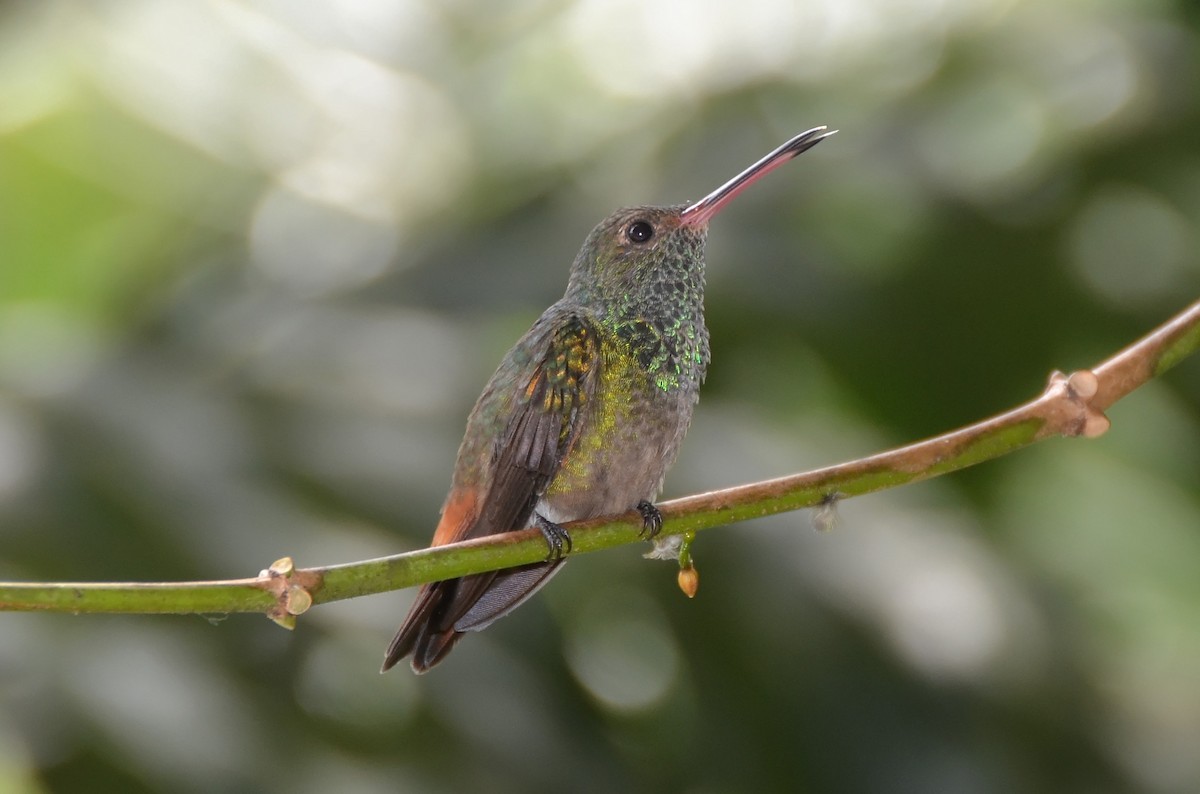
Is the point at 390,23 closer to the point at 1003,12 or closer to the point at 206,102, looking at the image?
the point at 206,102

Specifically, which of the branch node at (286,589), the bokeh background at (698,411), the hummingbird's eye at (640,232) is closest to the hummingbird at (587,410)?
the hummingbird's eye at (640,232)

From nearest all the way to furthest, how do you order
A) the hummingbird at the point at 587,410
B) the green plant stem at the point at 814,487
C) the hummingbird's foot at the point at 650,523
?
the green plant stem at the point at 814,487 → the hummingbird's foot at the point at 650,523 → the hummingbird at the point at 587,410

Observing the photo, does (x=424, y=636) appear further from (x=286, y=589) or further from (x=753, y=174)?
(x=753, y=174)

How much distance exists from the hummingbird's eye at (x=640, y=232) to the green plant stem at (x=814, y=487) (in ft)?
3.18

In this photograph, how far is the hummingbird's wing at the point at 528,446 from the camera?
2043 millimetres

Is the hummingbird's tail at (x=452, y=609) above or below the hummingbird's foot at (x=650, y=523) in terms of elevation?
below

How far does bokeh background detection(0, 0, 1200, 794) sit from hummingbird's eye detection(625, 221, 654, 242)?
1.27 ft

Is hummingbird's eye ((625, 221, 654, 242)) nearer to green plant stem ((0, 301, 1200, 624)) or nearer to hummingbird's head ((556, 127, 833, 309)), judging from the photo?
hummingbird's head ((556, 127, 833, 309))

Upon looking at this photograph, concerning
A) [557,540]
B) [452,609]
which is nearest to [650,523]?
[557,540]

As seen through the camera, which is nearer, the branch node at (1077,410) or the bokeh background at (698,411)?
the branch node at (1077,410)

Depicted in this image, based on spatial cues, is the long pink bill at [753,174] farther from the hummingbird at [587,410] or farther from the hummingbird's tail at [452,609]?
the hummingbird's tail at [452,609]

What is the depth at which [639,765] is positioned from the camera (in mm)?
2656

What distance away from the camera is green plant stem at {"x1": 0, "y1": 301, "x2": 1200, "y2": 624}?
4.19 feet

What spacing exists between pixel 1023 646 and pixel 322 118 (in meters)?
2.65
